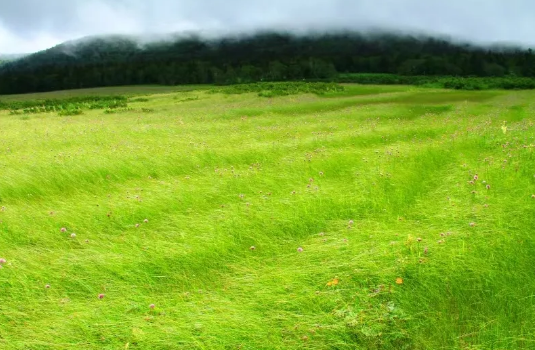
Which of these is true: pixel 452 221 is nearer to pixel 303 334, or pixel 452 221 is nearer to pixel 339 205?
pixel 339 205

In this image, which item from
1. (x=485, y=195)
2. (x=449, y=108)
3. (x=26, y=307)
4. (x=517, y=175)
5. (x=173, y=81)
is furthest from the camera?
(x=173, y=81)

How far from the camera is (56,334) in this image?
9.84ft

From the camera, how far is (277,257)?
4.23 m

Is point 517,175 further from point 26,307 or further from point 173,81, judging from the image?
point 173,81

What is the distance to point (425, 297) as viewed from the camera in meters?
3.21

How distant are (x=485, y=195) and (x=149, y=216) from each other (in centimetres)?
541

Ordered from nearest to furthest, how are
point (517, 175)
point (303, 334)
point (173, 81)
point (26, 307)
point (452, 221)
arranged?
point (303, 334) < point (26, 307) < point (452, 221) < point (517, 175) < point (173, 81)

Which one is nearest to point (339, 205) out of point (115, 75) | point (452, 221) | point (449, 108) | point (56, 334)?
point (452, 221)

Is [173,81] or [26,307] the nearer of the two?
[26,307]

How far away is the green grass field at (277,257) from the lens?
116 inches

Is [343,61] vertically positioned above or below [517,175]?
above

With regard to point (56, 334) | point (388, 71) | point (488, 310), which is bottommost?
point (488, 310)

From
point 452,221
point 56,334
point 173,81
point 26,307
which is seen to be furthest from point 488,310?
point 173,81

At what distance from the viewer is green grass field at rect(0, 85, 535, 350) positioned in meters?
2.95
